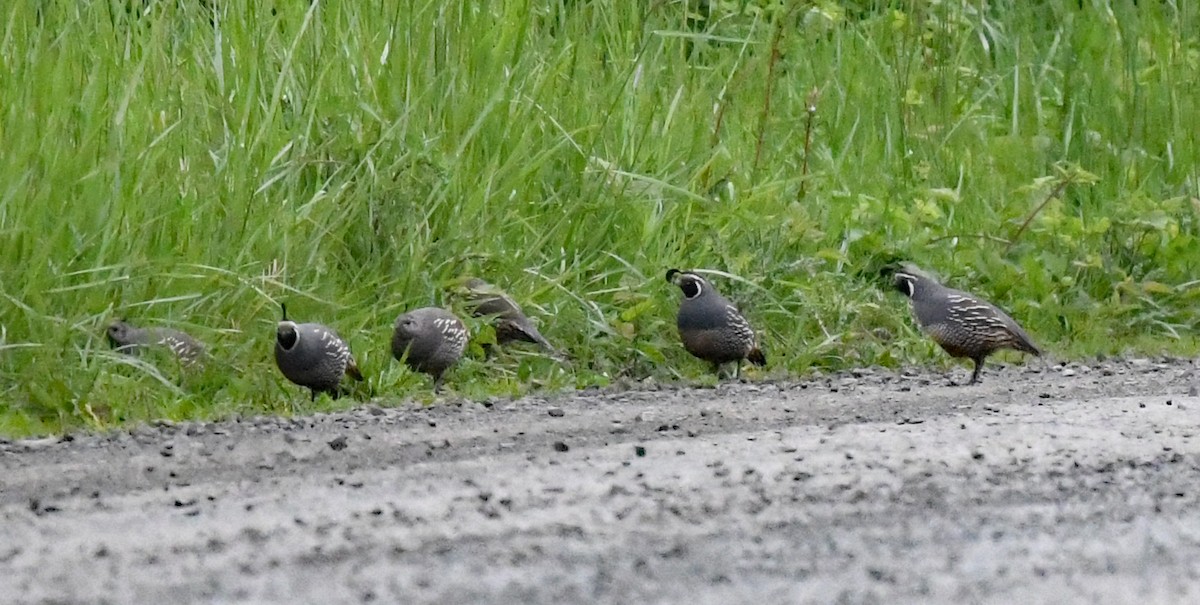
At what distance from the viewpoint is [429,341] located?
8.38 metres

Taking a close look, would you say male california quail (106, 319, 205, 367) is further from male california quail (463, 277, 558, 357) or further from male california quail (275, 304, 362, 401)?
male california quail (463, 277, 558, 357)

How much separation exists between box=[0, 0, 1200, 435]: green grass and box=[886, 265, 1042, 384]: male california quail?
371 millimetres

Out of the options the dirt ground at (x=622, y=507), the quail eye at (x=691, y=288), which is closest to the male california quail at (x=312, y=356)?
the dirt ground at (x=622, y=507)

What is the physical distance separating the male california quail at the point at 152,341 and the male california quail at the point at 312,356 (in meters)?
0.32

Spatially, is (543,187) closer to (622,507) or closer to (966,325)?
(966,325)

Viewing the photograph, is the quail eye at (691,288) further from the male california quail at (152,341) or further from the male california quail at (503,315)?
the male california quail at (152,341)

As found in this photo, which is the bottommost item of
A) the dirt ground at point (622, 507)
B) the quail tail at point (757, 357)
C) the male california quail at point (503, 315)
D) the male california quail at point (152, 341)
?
the quail tail at point (757, 357)

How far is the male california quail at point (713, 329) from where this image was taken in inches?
352

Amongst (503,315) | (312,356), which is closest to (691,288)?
(503,315)

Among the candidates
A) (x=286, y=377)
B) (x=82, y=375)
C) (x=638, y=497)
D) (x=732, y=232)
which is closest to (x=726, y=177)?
(x=732, y=232)

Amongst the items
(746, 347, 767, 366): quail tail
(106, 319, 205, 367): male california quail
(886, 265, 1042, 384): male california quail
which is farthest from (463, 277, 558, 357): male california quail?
(886, 265, 1042, 384): male california quail

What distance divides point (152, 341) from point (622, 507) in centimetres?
342

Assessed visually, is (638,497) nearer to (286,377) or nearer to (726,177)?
(286,377)

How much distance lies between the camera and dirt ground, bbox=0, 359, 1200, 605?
412 centimetres
